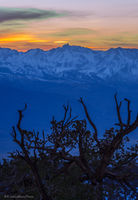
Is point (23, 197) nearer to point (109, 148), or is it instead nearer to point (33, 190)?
point (33, 190)

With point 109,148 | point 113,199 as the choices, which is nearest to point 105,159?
point 109,148

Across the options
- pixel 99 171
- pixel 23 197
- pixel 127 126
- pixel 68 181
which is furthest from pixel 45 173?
pixel 127 126

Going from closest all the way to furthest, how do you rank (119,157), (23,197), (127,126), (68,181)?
(127,126) < (23,197) < (68,181) < (119,157)

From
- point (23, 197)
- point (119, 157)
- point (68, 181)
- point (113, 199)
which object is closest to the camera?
point (23, 197)

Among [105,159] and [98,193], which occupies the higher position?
[105,159]

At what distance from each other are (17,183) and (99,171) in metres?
9.36

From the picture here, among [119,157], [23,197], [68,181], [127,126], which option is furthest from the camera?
[119,157]

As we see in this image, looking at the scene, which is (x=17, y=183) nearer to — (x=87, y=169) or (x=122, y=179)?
(x=87, y=169)

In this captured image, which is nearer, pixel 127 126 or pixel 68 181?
pixel 127 126

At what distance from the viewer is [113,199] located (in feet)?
84.5

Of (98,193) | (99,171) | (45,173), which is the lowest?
(98,193)

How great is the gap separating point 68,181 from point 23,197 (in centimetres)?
636

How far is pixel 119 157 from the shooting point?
3025 centimetres

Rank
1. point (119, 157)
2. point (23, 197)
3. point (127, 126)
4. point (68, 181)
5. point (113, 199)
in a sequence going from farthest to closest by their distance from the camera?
point (119, 157) < point (68, 181) < point (113, 199) < point (23, 197) < point (127, 126)
